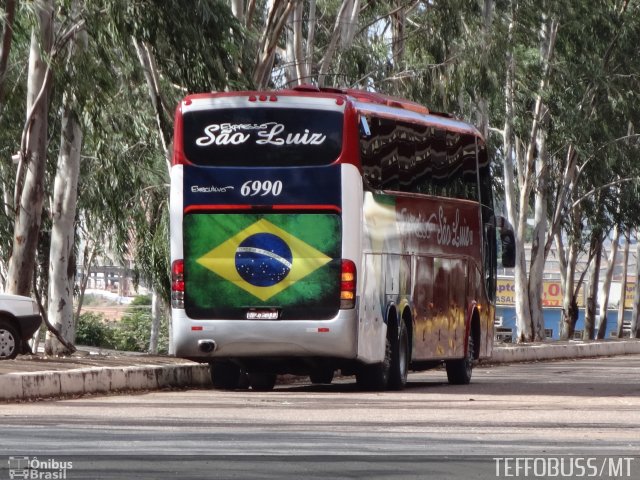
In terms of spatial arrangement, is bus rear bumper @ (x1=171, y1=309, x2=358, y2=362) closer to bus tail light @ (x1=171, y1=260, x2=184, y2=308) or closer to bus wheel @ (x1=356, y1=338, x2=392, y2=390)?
bus tail light @ (x1=171, y1=260, x2=184, y2=308)

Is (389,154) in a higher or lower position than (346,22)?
lower

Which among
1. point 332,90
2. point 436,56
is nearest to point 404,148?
point 332,90

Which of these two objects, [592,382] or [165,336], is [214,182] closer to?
[592,382]

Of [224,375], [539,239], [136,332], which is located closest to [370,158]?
[224,375]

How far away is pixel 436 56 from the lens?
33000 mm

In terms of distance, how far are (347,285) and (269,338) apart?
1069mm

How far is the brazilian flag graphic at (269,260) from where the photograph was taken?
60.1ft

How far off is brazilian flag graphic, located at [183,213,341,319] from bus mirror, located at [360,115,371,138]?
1022mm

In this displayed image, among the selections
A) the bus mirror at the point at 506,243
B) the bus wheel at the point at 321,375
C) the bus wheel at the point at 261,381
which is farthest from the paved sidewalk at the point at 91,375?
the bus mirror at the point at 506,243

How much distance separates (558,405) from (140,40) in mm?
7964

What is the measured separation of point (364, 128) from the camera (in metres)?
18.5

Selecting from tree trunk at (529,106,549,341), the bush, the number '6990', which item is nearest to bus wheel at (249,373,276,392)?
the number '6990'

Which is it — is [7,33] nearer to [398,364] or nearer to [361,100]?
[361,100]

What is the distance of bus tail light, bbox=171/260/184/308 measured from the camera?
18.7 m
